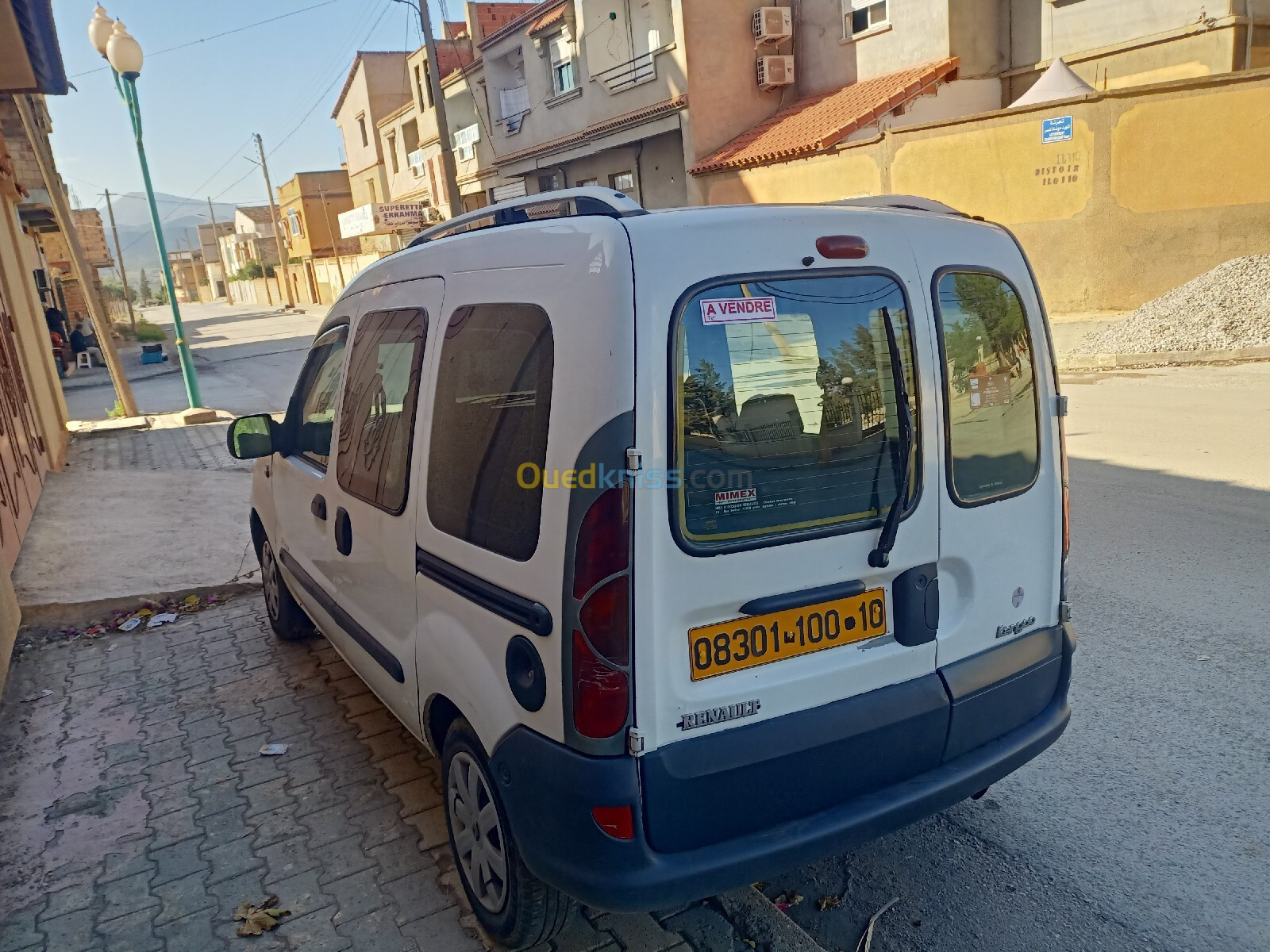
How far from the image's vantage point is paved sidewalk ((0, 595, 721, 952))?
2.86 metres

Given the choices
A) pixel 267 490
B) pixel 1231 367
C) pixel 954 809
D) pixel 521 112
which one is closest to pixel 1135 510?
pixel 954 809

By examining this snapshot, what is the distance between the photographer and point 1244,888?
276cm

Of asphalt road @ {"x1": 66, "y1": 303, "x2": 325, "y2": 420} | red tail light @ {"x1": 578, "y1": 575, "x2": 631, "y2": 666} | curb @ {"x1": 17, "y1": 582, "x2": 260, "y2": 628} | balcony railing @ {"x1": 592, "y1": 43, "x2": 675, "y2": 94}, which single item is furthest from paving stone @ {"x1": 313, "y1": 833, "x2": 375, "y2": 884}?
balcony railing @ {"x1": 592, "y1": 43, "x2": 675, "y2": 94}

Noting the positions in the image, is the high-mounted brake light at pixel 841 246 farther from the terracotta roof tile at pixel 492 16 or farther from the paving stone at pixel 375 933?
the terracotta roof tile at pixel 492 16

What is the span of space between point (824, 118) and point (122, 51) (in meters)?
14.2

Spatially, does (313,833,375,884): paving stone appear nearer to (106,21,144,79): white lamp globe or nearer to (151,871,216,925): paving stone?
(151,871,216,925): paving stone

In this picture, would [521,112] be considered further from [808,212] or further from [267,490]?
[808,212]

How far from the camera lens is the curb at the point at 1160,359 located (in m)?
11.6

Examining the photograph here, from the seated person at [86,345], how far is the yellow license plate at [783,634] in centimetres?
2808

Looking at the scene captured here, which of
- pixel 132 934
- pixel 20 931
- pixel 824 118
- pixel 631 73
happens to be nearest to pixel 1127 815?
pixel 132 934

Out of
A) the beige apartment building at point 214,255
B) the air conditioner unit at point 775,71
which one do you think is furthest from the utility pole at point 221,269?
the air conditioner unit at point 775,71

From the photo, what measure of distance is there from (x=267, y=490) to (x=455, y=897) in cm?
281

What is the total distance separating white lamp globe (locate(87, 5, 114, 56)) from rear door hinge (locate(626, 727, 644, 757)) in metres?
14.5

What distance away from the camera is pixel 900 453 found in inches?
98.3
